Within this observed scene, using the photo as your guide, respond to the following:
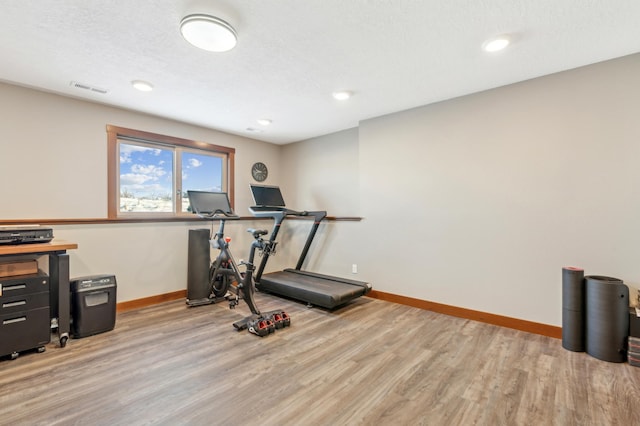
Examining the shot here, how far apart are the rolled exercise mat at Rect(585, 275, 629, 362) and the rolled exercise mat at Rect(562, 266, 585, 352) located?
0.09m

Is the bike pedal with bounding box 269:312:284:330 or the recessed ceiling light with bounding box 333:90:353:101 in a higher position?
the recessed ceiling light with bounding box 333:90:353:101

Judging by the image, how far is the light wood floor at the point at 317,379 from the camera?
1729 mm

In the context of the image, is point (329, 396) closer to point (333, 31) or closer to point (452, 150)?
point (333, 31)

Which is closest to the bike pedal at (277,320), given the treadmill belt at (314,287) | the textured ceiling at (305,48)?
the treadmill belt at (314,287)

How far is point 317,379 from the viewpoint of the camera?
6.89 ft

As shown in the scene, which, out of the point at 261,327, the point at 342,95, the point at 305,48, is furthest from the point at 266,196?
the point at 305,48

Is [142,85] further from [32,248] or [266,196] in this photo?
[266,196]

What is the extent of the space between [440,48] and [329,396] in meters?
2.70

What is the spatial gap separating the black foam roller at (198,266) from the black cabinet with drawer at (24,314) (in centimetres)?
148

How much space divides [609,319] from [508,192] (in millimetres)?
1317

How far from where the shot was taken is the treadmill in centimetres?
356

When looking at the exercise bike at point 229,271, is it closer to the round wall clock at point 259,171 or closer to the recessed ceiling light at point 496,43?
the round wall clock at point 259,171

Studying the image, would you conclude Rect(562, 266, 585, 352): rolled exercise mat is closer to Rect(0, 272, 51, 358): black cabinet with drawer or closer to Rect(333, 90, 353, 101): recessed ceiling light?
Rect(333, 90, 353, 101): recessed ceiling light

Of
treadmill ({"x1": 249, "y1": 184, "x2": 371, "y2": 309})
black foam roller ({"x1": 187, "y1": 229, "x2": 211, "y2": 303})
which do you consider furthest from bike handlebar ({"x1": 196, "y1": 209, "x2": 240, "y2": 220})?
treadmill ({"x1": 249, "y1": 184, "x2": 371, "y2": 309})
